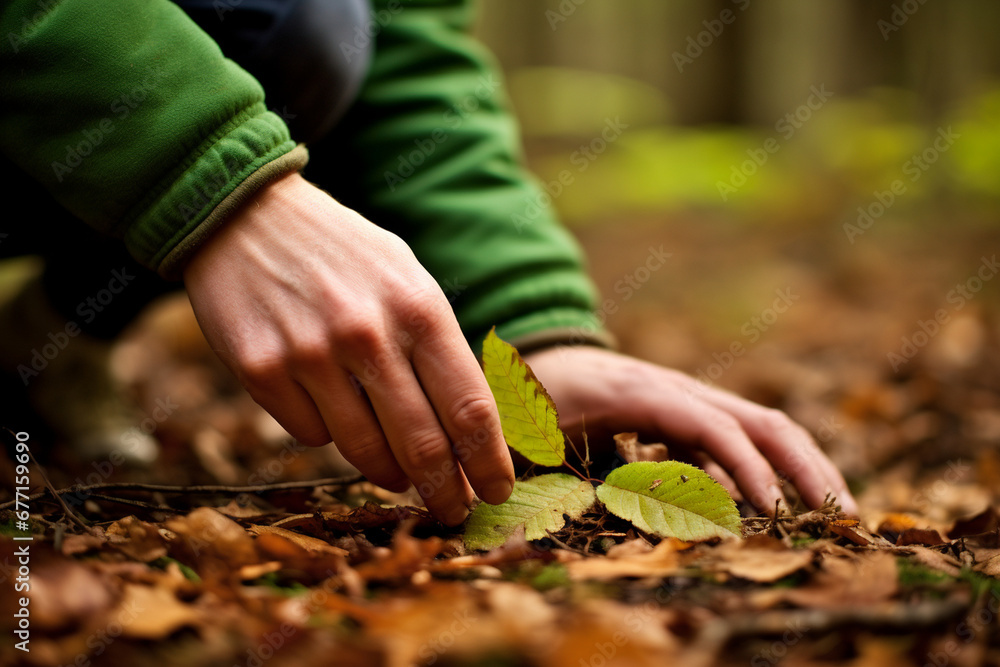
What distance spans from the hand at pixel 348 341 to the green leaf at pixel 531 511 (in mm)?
84

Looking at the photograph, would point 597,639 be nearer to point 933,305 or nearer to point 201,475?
point 201,475

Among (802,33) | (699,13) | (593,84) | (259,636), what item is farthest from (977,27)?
(259,636)

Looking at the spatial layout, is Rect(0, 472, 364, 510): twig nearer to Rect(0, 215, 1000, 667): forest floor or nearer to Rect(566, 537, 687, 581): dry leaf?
Rect(0, 215, 1000, 667): forest floor

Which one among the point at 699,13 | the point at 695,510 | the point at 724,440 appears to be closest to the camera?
the point at 695,510

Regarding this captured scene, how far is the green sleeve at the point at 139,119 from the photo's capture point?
1024 millimetres

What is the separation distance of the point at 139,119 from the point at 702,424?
1.11 metres

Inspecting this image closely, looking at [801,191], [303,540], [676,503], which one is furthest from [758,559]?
[801,191]

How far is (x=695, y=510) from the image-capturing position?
Answer: 3.52 feet

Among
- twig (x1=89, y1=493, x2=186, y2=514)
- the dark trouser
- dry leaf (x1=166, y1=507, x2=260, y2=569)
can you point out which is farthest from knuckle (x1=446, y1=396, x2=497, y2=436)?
the dark trouser

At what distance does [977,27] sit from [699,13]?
5905 mm

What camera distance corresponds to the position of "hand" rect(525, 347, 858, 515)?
52.7 inches

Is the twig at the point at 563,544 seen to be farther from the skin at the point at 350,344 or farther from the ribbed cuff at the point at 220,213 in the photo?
the ribbed cuff at the point at 220,213

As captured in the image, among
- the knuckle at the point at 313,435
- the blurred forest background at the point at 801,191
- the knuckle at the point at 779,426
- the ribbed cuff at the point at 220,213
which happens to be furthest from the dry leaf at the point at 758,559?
the blurred forest background at the point at 801,191

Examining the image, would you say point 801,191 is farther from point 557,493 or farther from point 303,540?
point 303,540
